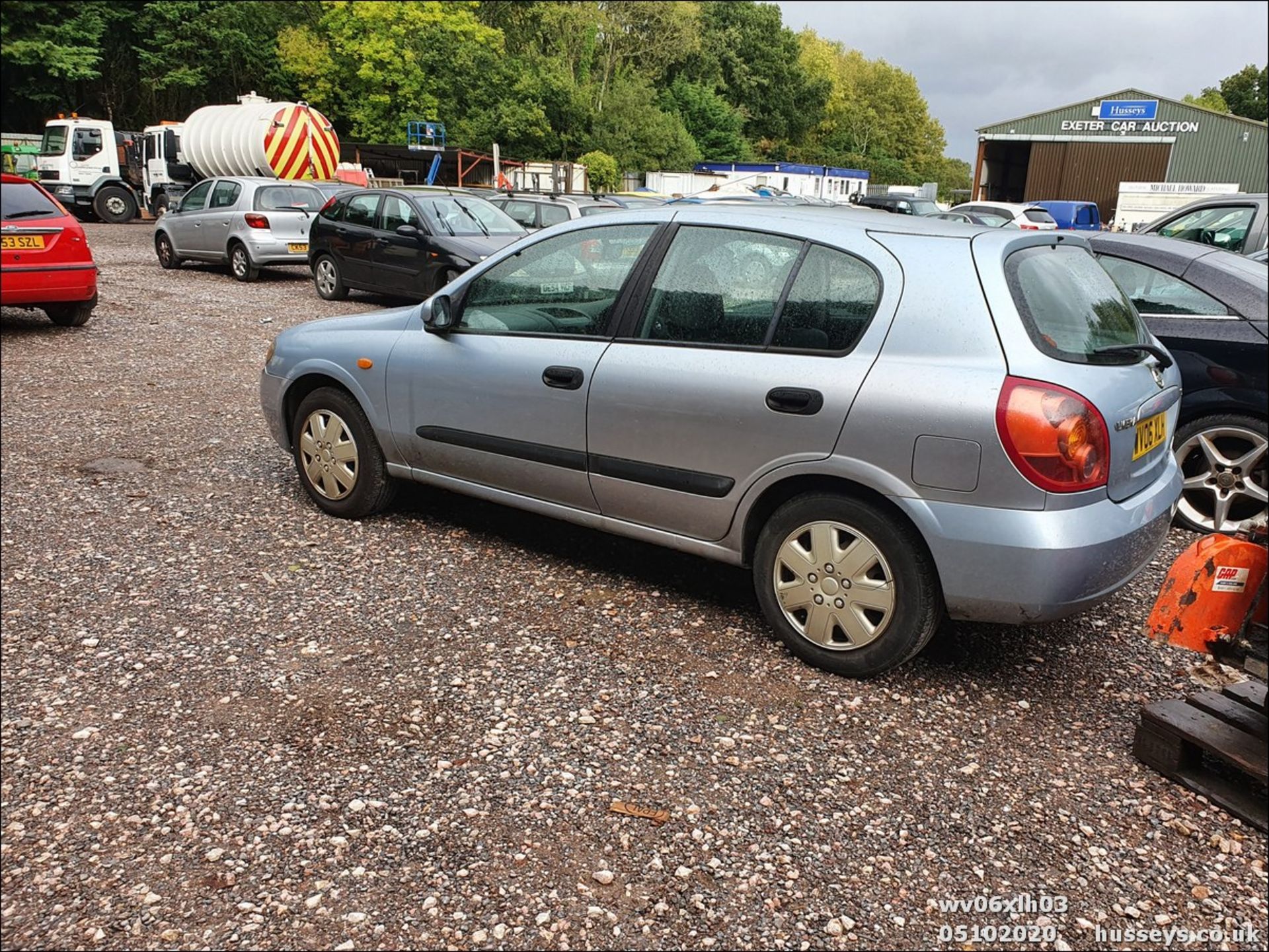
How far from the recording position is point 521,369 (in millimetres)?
4305

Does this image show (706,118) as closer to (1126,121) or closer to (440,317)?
(1126,121)

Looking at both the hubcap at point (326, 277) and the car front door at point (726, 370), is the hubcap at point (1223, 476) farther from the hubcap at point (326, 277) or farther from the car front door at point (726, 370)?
the hubcap at point (326, 277)

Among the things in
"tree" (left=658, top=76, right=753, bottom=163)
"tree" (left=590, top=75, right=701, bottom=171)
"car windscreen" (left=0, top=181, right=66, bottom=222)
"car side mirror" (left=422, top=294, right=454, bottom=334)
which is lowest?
"car side mirror" (left=422, top=294, right=454, bottom=334)

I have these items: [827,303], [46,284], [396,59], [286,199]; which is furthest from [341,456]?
[396,59]

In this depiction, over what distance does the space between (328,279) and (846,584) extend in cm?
1247

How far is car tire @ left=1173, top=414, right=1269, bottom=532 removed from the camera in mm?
4992

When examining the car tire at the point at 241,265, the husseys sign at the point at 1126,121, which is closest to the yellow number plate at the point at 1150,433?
the car tire at the point at 241,265

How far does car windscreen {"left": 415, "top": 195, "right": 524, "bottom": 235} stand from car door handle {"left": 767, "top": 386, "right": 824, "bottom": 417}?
33.6 ft

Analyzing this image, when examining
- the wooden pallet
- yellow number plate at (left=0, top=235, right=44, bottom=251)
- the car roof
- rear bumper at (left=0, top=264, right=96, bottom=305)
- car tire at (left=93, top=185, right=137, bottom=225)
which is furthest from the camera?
car tire at (left=93, top=185, right=137, bottom=225)

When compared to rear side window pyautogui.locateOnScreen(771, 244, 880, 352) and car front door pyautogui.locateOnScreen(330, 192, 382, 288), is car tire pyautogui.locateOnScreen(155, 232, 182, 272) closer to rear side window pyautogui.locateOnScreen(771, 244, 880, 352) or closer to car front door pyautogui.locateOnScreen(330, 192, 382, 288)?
car front door pyautogui.locateOnScreen(330, 192, 382, 288)

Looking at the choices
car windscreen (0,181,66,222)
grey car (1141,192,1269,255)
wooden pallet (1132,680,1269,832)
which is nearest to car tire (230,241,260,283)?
car windscreen (0,181,66,222)

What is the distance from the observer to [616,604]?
425 centimetres

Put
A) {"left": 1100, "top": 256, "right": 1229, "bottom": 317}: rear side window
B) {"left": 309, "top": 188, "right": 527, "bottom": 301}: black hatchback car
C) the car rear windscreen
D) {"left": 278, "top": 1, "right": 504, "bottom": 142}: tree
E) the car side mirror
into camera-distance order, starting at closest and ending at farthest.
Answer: the car side mirror → {"left": 1100, "top": 256, "right": 1229, "bottom": 317}: rear side window → {"left": 309, "top": 188, "right": 527, "bottom": 301}: black hatchback car → the car rear windscreen → {"left": 278, "top": 1, "right": 504, "bottom": 142}: tree

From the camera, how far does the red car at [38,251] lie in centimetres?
1012
